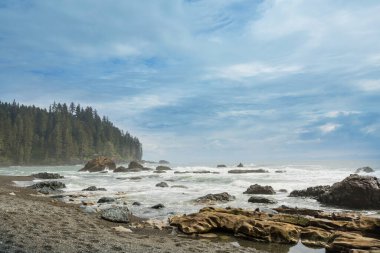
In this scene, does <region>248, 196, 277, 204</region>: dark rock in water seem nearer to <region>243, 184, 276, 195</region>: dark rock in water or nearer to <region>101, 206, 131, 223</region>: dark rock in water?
<region>243, 184, 276, 195</region>: dark rock in water

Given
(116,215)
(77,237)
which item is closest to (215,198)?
(116,215)

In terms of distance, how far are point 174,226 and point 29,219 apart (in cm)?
595

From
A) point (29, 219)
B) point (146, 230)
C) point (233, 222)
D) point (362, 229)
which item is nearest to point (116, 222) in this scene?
point (146, 230)

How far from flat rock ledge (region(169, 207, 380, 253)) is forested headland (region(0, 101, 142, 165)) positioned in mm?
139094

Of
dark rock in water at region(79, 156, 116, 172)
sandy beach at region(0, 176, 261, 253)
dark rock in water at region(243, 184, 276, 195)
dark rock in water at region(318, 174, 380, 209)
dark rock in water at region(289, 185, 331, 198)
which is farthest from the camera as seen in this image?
dark rock in water at region(79, 156, 116, 172)

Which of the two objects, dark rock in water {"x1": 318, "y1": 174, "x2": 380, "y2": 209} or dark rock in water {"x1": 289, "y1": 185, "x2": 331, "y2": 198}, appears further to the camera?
dark rock in water {"x1": 289, "y1": 185, "x2": 331, "y2": 198}

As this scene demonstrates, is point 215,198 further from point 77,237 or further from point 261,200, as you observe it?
point 77,237

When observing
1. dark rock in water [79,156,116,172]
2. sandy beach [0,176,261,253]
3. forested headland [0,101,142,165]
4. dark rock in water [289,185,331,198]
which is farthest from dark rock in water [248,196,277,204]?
forested headland [0,101,142,165]

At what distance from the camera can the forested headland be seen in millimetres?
144375

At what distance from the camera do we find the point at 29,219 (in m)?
14.3

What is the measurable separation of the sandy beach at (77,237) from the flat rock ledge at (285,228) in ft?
3.96

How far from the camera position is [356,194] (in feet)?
80.3

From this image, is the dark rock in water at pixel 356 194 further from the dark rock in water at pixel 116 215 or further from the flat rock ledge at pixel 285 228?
the dark rock in water at pixel 116 215

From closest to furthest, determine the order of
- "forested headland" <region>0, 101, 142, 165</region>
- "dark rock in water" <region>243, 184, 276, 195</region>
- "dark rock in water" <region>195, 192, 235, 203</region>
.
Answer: "dark rock in water" <region>195, 192, 235, 203</region> → "dark rock in water" <region>243, 184, 276, 195</region> → "forested headland" <region>0, 101, 142, 165</region>
